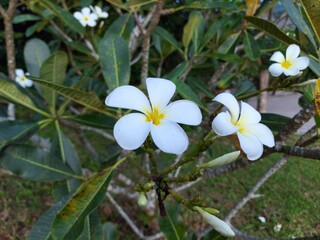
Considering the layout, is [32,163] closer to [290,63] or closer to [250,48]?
[290,63]

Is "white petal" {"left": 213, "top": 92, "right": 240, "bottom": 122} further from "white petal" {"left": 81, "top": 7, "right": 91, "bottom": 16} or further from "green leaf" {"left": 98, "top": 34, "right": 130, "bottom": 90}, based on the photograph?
"white petal" {"left": 81, "top": 7, "right": 91, "bottom": 16}

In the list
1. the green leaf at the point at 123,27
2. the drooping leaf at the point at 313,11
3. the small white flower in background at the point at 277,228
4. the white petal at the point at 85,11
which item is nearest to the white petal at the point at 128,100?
the drooping leaf at the point at 313,11

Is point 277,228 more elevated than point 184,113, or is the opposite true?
point 184,113

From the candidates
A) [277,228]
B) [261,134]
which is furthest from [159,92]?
[277,228]

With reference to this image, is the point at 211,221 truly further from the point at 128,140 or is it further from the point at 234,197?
the point at 234,197

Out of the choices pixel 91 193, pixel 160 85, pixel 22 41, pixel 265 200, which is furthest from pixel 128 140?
pixel 22 41

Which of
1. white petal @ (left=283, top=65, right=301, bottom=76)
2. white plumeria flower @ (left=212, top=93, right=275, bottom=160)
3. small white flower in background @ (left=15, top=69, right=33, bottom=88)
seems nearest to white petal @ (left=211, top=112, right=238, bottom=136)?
white plumeria flower @ (left=212, top=93, right=275, bottom=160)

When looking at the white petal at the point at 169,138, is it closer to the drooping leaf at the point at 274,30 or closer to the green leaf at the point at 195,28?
the drooping leaf at the point at 274,30
